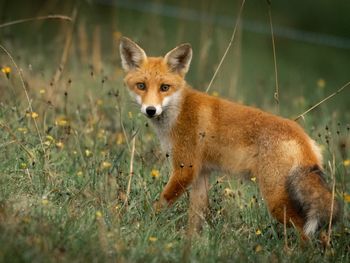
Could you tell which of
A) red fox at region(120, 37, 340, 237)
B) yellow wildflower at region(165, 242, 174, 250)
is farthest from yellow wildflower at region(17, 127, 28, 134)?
yellow wildflower at region(165, 242, 174, 250)

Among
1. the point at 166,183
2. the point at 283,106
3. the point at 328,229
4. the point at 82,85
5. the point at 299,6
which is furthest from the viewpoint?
the point at 299,6

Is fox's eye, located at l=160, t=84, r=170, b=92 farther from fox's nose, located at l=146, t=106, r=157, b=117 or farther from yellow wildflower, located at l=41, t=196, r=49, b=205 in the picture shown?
yellow wildflower, located at l=41, t=196, r=49, b=205

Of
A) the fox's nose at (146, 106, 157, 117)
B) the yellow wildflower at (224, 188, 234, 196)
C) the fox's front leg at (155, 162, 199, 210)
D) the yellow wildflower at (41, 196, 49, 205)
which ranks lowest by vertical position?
the yellow wildflower at (224, 188, 234, 196)

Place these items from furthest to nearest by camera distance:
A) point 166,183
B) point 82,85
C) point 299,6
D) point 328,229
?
point 299,6
point 82,85
point 166,183
point 328,229

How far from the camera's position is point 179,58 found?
6.96 m

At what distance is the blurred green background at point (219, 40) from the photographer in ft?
34.6

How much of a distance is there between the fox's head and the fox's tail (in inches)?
53.0

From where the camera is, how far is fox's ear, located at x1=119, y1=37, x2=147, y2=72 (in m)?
6.92

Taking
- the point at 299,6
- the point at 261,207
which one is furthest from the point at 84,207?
the point at 299,6

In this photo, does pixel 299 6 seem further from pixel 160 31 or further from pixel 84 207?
pixel 84 207

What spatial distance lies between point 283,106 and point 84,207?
19.0ft

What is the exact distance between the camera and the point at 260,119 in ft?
21.0

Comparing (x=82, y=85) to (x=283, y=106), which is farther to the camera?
(x=283, y=106)

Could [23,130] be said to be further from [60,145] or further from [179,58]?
[179,58]
